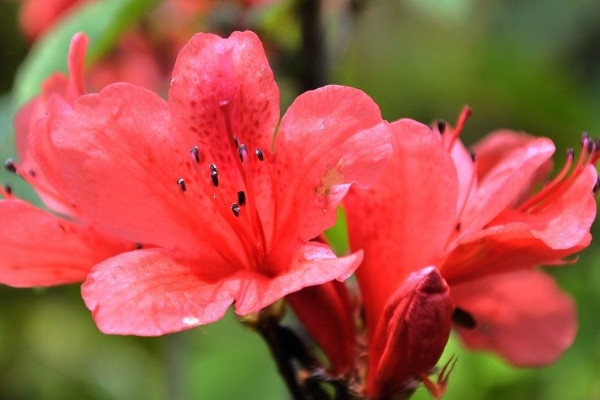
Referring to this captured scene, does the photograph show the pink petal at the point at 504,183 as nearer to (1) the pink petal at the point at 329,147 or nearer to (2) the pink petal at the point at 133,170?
(1) the pink petal at the point at 329,147

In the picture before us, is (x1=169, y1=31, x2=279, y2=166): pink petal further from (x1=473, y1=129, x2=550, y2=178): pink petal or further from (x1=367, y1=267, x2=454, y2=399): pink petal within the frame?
(x1=473, y1=129, x2=550, y2=178): pink petal

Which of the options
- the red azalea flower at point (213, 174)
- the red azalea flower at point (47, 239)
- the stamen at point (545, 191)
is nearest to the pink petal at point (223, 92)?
the red azalea flower at point (213, 174)

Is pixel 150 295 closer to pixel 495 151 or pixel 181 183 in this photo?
pixel 181 183

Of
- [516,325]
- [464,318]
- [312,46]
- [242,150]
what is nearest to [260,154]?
[242,150]

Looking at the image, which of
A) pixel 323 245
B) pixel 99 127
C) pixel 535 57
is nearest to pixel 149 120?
pixel 99 127

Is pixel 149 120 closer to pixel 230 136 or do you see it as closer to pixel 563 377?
pixel 230 136

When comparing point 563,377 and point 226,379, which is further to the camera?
point 226,379

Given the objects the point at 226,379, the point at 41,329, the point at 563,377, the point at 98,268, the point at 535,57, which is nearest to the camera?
the point at 98,268

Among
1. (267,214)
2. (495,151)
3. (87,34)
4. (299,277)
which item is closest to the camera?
(299,277)
